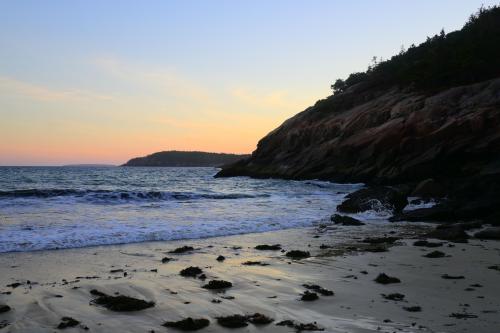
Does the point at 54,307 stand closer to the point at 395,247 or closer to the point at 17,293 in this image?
the point at 17,293

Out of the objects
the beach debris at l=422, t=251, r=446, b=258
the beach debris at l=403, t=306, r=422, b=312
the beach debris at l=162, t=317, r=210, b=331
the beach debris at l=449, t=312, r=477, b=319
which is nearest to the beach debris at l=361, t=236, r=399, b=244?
the beach debris at l=422, t=251, r=446, b=258

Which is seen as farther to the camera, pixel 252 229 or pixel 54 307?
pixel 252 229

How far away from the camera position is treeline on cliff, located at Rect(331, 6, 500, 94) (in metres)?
42.8

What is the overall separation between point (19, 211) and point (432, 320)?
62.8ft

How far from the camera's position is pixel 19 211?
2059cm

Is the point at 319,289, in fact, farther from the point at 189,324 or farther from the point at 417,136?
the point at 417,136

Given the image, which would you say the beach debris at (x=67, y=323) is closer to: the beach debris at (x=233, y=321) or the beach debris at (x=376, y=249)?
the beach debris at (x=233, y=321)

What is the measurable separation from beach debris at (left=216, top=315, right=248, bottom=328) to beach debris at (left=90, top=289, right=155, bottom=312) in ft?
3.93

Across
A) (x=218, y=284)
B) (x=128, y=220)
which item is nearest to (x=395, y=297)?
(x=218, y=284)

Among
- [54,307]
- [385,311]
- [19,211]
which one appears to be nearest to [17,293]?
[54,307]

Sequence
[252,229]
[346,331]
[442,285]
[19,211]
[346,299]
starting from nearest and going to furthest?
[346,331]
[346,299]
[442,285]
[252,229]
[19,211]

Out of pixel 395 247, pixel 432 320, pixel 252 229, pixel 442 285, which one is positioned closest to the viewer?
pixel 432 320

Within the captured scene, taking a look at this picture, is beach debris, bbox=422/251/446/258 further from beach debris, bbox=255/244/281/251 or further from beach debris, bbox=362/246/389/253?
beach debris, bbox=255/244/281/251

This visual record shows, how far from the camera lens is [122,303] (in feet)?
21.8
